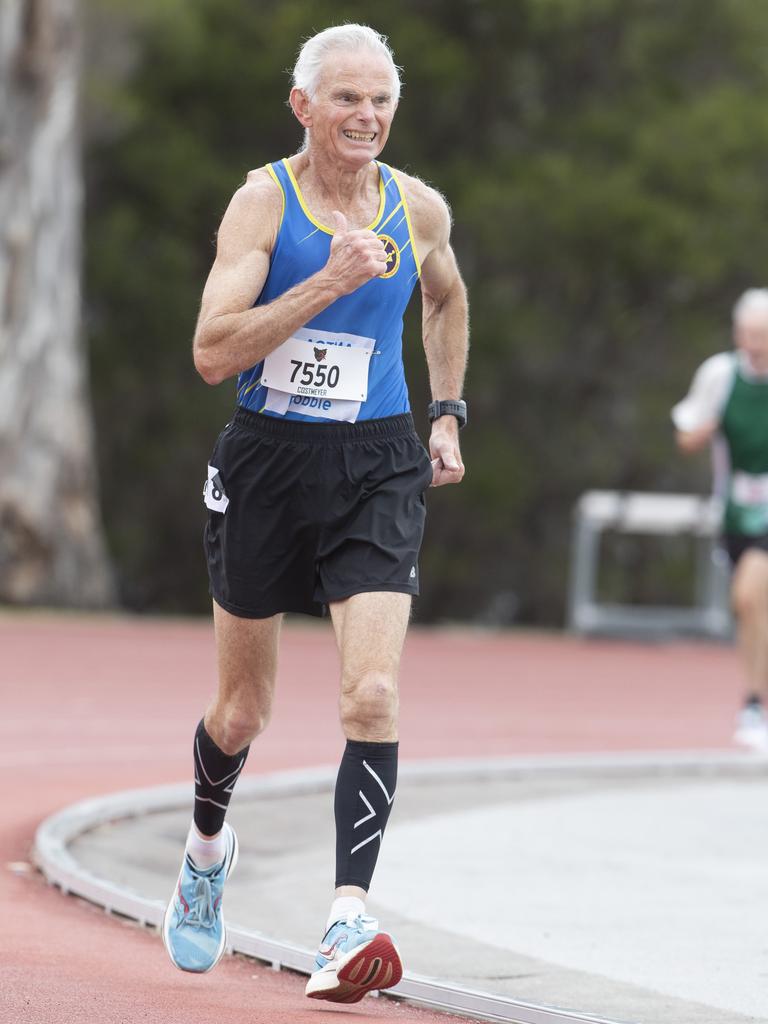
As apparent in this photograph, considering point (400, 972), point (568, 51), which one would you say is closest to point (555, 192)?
point (568, 51)

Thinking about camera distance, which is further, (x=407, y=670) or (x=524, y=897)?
(x=407, y=670)

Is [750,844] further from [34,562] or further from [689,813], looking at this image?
[34,562]

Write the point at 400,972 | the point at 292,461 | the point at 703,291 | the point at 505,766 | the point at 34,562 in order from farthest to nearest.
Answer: the point at 703,291 → the point at 34,562 → the point at 505,766 → the point at 292,461 → the point at 400,972

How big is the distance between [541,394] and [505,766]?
24488 mm

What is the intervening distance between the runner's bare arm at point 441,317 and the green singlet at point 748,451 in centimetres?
594

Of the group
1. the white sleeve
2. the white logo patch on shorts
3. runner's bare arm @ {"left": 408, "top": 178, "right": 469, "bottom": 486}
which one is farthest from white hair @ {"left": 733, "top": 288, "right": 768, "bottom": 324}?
the white logo patch on shorts

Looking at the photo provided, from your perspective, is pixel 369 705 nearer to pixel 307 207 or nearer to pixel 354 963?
pixel 354 963

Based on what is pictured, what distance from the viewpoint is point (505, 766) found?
10.1 meters

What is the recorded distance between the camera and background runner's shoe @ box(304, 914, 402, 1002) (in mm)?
4762

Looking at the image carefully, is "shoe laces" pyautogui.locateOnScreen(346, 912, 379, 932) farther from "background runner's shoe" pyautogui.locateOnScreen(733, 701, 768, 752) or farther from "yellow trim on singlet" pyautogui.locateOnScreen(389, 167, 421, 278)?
"background runner's shoe" pyautogui.locateOnScreen(733, 701, 768, 752)

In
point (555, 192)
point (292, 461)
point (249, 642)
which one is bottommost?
point (249, 642)

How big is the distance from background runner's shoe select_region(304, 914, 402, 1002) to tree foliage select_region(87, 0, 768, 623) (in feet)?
80.4

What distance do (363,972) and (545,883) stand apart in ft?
7.90

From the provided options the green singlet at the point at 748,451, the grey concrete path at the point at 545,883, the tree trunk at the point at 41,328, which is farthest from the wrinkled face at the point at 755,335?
the tree trunk at the point at 41,328
